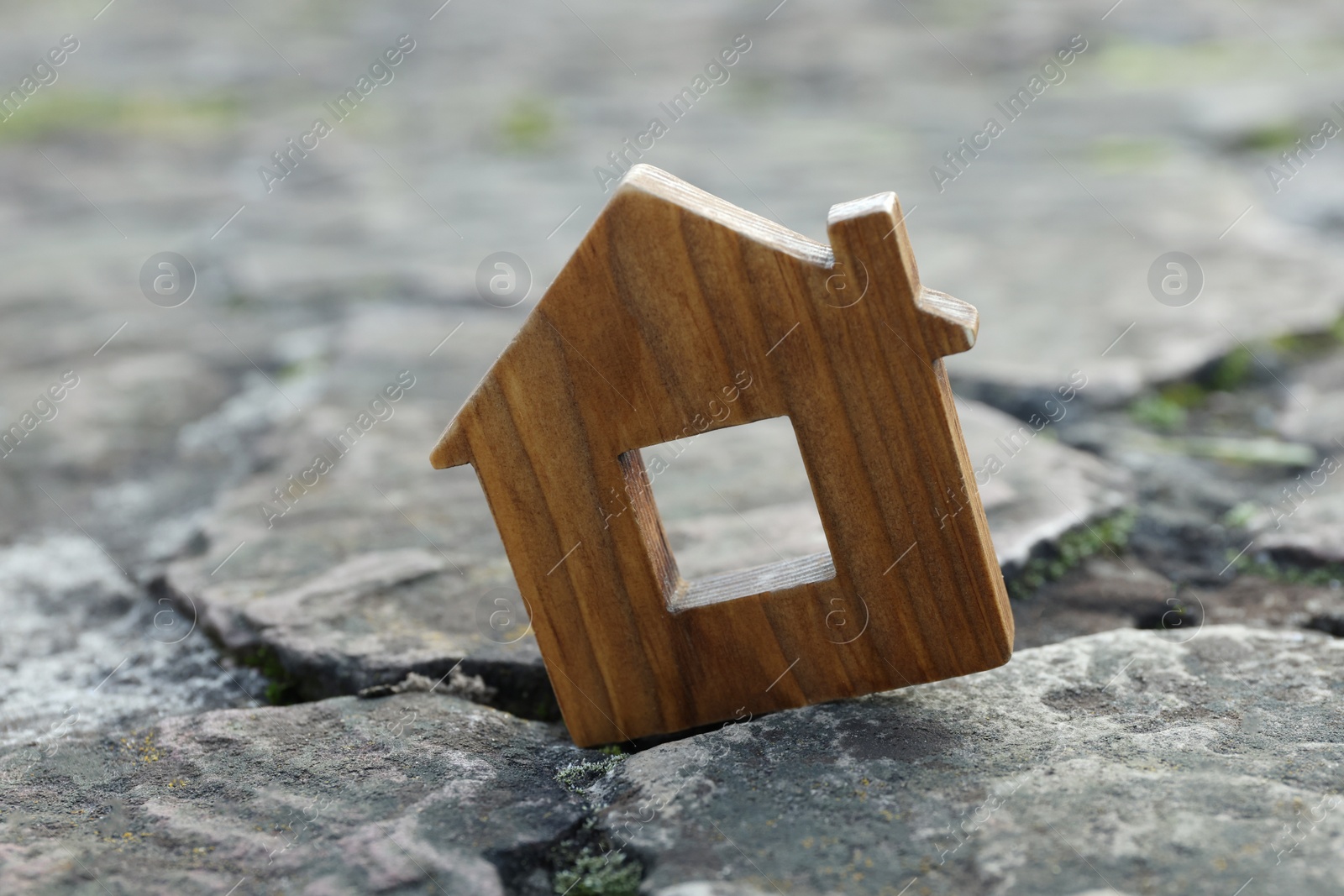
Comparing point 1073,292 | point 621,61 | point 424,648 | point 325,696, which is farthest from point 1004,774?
point 621,61

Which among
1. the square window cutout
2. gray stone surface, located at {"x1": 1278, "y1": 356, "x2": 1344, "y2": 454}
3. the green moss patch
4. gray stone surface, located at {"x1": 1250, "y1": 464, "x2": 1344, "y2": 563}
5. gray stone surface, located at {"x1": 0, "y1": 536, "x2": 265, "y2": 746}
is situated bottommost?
gray stone surface, located at {"x1": 1250, "y1": 464, "x2": 1344, "y2": 563}

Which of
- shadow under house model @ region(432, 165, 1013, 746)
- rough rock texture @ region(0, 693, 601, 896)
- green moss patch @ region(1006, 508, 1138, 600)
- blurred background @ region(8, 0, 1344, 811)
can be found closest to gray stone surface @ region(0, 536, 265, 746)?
blurred background @ region(8, 0, 1344, 811)

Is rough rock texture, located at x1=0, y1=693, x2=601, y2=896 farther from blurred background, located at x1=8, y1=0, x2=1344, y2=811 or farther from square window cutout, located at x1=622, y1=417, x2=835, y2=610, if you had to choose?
square window cutout, located at x1=622, y1=417, x2=835, y2=610

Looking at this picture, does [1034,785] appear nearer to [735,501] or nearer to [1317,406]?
[735,501]

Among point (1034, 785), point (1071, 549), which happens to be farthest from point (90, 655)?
point (1071, 549)

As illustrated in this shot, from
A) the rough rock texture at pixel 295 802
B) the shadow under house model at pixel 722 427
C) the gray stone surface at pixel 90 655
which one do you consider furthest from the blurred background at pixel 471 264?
the shadow under house model at pixel 722 427

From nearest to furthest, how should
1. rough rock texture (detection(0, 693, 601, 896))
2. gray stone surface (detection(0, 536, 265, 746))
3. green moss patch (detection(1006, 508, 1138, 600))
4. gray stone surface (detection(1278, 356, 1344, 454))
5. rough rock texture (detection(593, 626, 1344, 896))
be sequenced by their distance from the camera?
rough rock texture (detection(593, 626, 1344, 896)), rough rock texture (detection(0, 693, 601, 896)), gray stone surface (detection(0, 536, 265, 746)), green moss patch (detection(1006, 508, 1138, 600)), gray stone surface (detection(1278, 356, 1344, 454))

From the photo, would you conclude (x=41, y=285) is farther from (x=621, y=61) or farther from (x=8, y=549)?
(x=621, y=61)
